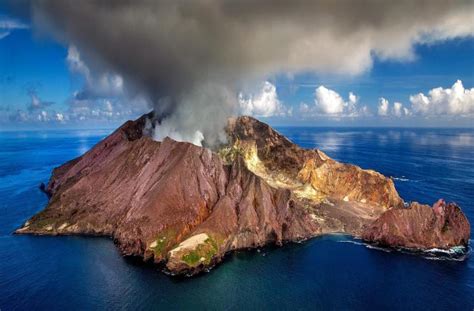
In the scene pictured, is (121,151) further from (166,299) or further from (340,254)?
(340,254)

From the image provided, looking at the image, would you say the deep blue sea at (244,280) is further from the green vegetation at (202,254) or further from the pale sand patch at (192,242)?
the pale sand patch at (192,242)

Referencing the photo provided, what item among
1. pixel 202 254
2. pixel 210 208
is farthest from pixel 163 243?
pixel 210 208

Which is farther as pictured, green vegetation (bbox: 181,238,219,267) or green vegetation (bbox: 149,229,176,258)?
green vegetation (bbox: 149,229,176,258)

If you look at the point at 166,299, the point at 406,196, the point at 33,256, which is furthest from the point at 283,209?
the point at 406,196

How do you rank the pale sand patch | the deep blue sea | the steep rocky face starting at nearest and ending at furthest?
the deep blue sea → the pale sand patch → the steep rocky face

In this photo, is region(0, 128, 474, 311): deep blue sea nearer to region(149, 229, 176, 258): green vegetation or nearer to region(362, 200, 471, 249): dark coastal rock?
region(149, 229, 176, 258): green vegetation

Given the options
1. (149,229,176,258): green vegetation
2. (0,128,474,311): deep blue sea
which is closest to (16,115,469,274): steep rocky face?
(149,229,176,258): green vegetation
